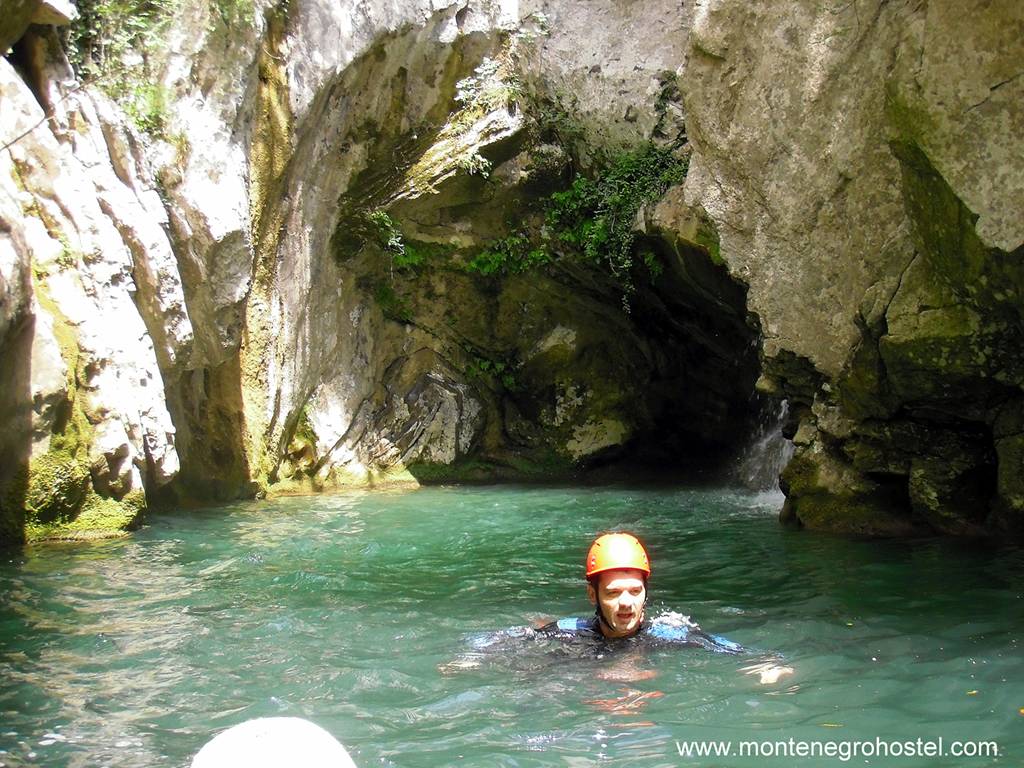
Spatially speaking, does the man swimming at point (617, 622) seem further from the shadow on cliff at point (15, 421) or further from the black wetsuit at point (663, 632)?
the shadow on cliff at point (15, 421)

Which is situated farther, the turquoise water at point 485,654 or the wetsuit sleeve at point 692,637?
the wetsuit sleeve at point 692,637

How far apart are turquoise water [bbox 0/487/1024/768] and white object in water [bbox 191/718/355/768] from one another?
2082 millimetres

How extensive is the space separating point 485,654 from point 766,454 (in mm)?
9310

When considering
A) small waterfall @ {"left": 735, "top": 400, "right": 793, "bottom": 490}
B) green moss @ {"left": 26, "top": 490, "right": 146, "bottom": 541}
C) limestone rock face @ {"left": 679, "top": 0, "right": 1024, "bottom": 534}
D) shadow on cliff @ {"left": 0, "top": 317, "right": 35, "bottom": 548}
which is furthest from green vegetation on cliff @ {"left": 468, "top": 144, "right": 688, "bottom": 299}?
shadow on cliff @ {"left": 0, "top": 317, "right": 35, "bottom": 548}

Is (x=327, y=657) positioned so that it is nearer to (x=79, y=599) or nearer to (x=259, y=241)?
(x=79, y=599)

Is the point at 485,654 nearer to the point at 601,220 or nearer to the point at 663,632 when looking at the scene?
the point at 663,632

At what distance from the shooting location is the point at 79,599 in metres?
6.22

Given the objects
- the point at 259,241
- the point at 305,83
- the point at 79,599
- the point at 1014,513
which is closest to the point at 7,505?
the point at 79,599

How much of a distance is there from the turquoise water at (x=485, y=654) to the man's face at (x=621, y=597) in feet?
0.55

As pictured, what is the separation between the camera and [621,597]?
4.88 meters

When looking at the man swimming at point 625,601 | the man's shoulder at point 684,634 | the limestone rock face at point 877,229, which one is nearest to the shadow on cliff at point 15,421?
the man swimming at point 625,601

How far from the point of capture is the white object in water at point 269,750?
163cm

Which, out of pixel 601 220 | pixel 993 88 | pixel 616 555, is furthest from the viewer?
pixel 601 220

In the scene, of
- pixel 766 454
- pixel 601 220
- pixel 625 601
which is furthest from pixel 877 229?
pixel 766 454
